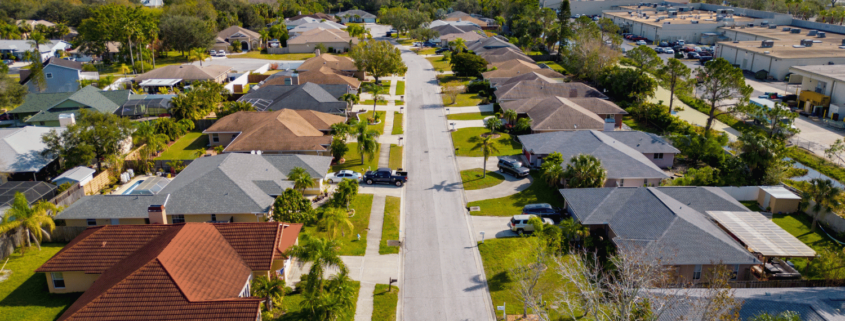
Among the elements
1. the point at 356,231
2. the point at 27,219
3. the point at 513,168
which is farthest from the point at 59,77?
the point at 513,168

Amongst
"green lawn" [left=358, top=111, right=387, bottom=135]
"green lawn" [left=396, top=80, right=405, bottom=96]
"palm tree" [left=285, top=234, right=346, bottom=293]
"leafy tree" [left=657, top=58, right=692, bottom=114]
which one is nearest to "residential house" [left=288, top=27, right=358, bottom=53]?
"green lawn" [left=396, top=80, right=405, bottom=96]

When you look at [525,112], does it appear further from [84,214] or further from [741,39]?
[741,39]

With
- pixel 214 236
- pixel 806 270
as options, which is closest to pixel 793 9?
pixel 806 270

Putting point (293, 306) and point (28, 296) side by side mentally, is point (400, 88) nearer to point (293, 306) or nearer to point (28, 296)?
point (293, 306)

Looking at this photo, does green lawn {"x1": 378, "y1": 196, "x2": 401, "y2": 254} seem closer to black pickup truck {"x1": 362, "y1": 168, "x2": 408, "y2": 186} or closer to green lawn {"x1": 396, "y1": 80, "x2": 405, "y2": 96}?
black pickup truck {"x1": 362, "y1": 168, "x2": 408, "y2": 186}

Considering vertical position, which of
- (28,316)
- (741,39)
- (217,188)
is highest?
(741,39)
